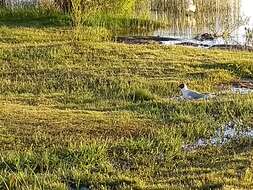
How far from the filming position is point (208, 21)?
798 inches

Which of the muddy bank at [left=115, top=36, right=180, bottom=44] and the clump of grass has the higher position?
the muddy bank at [left=115, top=36, right=180, bottom=44]

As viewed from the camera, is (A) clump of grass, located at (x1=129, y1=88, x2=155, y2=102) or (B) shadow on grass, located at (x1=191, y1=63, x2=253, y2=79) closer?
(A) clump of grass, located at (x1=129, y1=88, x2=155, y2=102)

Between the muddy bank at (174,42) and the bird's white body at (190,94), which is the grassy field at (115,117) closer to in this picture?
the bird's white body at (190,94)

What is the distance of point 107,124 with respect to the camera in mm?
7906

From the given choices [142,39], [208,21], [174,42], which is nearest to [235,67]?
[174,42]

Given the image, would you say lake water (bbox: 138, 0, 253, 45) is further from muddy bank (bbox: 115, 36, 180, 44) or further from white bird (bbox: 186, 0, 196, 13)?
muddy bank (bbox: 115, 36, 180, 44)

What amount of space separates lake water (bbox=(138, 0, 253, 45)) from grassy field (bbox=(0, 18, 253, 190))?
4191 mm

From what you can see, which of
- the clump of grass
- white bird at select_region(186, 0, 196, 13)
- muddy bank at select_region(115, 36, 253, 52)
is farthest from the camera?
white bird at select_region(186, 0, 196, 13)

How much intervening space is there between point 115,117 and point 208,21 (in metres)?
12.7

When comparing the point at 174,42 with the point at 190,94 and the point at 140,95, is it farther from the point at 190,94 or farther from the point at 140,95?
the point at 140,95

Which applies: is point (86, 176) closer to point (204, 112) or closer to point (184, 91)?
point (204, 112)

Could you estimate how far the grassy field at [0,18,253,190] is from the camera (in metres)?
6.02

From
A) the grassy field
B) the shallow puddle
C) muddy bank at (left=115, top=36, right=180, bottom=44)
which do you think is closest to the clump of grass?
the grassy field

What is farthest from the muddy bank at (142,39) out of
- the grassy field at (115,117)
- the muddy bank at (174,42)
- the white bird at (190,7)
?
the white bird at (190,7)
